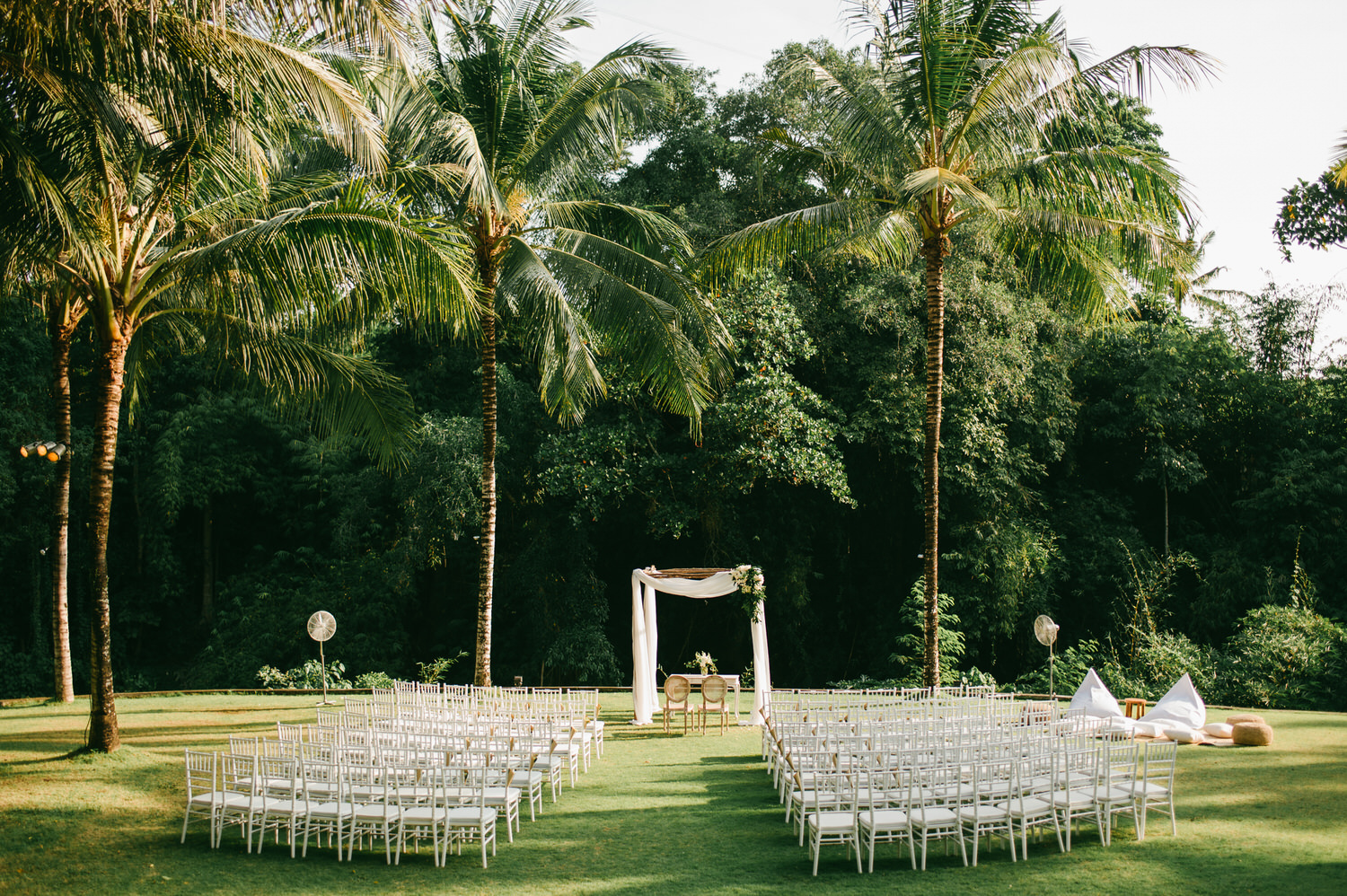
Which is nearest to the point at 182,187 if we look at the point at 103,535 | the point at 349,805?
the point at 103,535

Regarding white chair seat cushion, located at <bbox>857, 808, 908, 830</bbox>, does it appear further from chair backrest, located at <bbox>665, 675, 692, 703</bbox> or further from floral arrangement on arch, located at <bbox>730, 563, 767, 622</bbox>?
floral arrangement on arch, located at <bbox>730, 563, 767, 622</bbox>

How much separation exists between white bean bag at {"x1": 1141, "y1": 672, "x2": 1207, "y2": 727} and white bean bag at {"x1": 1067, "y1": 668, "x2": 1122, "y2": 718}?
49 centimetres

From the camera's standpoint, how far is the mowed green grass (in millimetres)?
6691

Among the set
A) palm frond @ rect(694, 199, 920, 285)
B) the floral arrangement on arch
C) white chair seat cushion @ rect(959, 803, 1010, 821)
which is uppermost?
palm frond @ rect(694, 199, 920, 285)

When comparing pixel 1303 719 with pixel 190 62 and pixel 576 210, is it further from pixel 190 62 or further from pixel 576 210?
pixel 190 62

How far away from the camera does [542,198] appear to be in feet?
46.3


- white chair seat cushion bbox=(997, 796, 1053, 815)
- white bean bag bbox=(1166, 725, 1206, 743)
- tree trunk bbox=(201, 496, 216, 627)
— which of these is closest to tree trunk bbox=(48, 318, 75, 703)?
tree trunk bbox=(201, 496, 216, 627)

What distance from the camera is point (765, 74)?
21.6 m

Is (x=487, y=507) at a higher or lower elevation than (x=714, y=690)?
higher

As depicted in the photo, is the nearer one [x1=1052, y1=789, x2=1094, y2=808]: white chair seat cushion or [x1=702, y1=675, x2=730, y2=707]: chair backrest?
[x1=1052, y1=789, x2=1094, y2=808]: white chair seat cushion

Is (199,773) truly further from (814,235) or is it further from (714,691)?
(814,235)

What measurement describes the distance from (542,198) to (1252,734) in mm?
11836

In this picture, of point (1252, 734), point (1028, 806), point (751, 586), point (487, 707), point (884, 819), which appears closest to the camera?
point (884, 819)

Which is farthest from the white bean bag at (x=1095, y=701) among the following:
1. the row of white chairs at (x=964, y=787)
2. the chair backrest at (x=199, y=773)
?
the chair backrest at (x=199, y=773)
